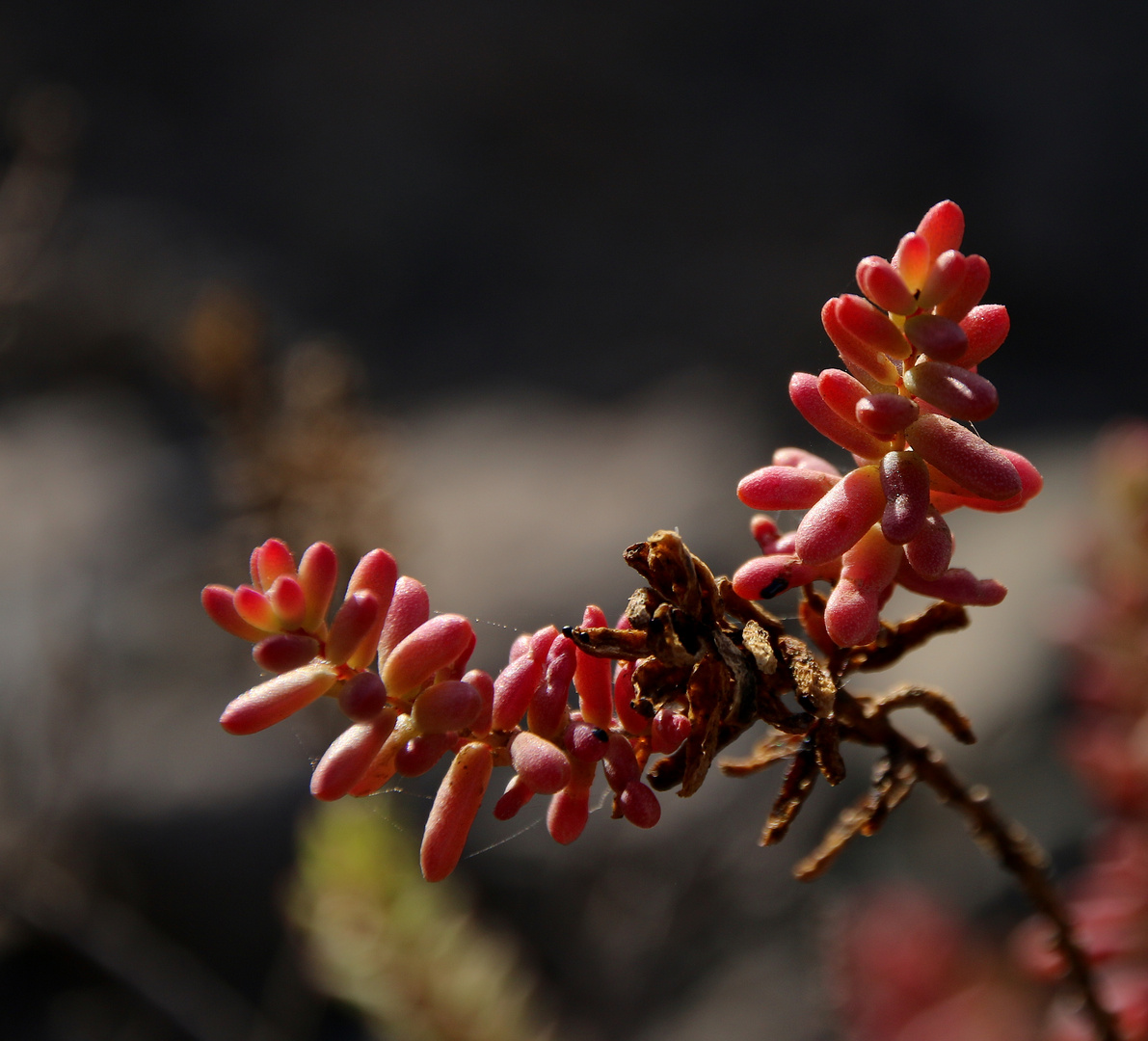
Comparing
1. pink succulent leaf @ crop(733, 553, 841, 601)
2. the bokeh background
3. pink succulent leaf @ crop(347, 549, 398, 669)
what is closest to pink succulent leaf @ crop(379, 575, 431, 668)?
pink succulent leaf @ crop(347, 549, 398, 669)

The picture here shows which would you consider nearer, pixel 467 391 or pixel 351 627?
pixel 351 627

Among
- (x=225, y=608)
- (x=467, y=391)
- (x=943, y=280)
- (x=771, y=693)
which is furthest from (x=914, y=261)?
(x=467, y=391)

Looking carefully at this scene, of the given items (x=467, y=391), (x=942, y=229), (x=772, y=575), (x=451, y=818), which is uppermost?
(x=942, y=229)

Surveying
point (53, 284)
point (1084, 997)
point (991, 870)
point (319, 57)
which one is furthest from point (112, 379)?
point (1084, 997)

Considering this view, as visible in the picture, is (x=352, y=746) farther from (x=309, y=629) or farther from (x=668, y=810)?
(x=668, y=810)

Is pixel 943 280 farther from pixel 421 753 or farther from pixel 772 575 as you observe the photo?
pixel 421 753

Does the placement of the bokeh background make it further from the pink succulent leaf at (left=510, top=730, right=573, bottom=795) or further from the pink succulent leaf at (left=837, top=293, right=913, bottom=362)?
the pink succulent leaf at (left=837, top=293, right=913, bottom=362)

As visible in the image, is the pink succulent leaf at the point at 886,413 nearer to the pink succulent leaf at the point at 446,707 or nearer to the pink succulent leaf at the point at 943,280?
the pink succulent leaf at the point at 943,280
